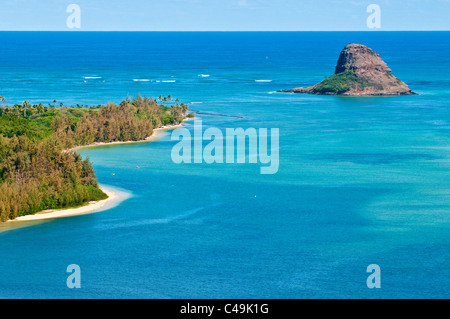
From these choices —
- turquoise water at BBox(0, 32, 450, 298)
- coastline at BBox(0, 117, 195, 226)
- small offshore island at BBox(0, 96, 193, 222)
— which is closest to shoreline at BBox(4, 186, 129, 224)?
coastline at BBox(0, 117, 195, 226)

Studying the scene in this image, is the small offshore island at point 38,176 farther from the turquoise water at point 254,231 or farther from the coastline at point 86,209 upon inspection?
the turquoise water at point 254,231

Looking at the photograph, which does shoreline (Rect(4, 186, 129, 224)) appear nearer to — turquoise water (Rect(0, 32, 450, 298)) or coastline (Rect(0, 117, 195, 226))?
coastline (Rect(0, 117, 195, 226))

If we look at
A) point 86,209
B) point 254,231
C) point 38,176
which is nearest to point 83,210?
point 86,209

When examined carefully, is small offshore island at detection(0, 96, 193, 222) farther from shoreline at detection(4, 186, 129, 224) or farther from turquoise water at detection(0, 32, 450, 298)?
turquoise water at detection(0, 32, 450, 298)

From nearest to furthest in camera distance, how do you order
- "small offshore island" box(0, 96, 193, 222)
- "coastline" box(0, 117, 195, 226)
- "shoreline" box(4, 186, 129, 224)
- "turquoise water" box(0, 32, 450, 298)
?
"turquoise water" box(0, 32, 450, 298), "coastline" box(0, 117, 195, 226), "shoreline" box(4, 186, 129, 224), "small offshore island" box(0, 96, 193, 222)

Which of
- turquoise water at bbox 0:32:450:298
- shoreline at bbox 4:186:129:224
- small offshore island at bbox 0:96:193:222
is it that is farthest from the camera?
small offshore island at bbox 0:96:193:222

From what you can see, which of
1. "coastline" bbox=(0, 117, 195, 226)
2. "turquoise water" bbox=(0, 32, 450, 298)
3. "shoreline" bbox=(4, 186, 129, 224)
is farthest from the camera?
"shoreline" bbox=(4, 186, 129, 224)

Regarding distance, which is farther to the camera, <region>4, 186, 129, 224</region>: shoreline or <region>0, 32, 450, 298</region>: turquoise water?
<region>4, 186, 129, 224</region>: shoreline

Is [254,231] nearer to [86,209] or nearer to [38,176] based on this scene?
[86,209]

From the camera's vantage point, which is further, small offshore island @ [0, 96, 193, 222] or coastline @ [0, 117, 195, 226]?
small offshore island @ [0, 96, 193, 222]

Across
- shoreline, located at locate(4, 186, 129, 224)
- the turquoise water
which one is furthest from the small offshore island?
the turquoise water

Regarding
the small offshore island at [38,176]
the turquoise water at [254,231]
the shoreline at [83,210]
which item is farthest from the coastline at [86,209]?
the turquoise water at [254,231]

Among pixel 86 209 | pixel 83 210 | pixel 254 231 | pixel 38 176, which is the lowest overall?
pixel 254 231
